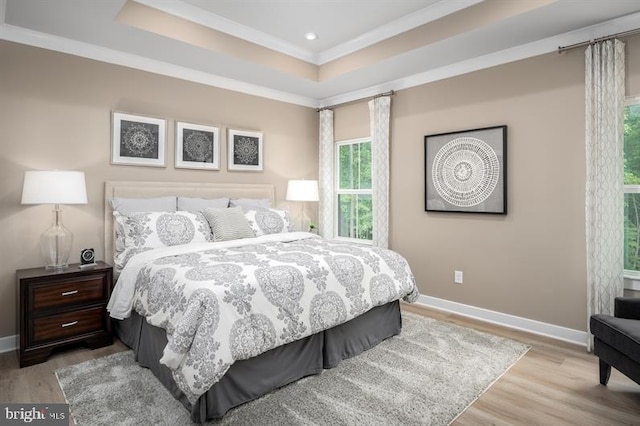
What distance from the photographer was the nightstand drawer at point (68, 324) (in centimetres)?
267

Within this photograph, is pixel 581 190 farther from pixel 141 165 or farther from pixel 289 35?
pixel 141 165

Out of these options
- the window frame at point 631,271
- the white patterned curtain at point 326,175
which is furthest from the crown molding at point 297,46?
the window frame at point 631,271

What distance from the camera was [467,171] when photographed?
12.2 feet

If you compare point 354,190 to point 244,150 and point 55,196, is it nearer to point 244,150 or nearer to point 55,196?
point 244,150

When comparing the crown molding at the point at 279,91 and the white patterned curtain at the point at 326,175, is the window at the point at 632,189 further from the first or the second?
the white patterned curtain at the point at 326,175

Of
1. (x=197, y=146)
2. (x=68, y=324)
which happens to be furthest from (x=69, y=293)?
(x=197, y=146)

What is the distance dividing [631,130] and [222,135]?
3.79m

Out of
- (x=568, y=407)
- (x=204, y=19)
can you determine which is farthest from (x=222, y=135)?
(x=568, y=407)

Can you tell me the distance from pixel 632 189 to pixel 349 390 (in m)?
2.63

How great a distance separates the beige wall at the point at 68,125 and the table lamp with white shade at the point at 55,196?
208 mm

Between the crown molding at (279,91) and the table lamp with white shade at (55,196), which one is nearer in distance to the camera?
the table lamp with white shade at (55,196)

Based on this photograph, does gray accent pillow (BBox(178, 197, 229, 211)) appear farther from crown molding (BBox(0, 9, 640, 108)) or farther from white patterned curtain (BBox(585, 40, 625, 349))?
white patterned curtain (BBox(585, 40, 625, 349))

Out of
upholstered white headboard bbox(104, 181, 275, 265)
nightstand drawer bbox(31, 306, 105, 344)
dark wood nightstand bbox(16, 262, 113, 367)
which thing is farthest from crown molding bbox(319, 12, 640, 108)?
nightstand drawer bbox(31, 306, 105, 344)

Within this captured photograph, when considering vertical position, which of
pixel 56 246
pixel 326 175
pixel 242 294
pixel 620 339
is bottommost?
pixel 620 339
